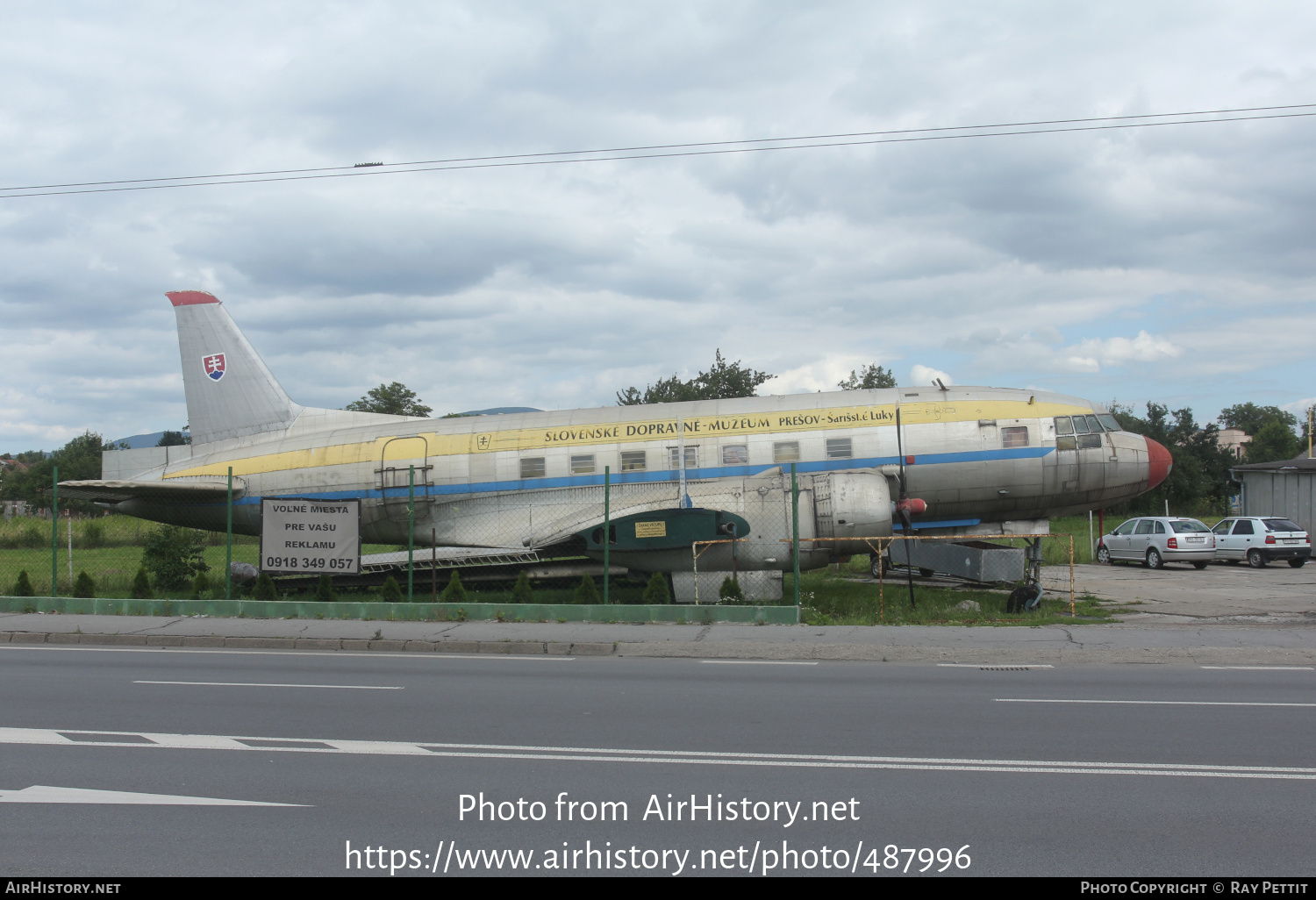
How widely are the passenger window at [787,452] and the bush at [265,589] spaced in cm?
1080

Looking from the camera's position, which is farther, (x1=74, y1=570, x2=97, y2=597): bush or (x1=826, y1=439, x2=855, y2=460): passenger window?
(x1=826, y1=439, x2=855, y2=460): passenger window

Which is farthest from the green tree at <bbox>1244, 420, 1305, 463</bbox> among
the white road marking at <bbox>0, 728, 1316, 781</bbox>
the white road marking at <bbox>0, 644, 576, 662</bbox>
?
the white road marking at <bbox>0, 728, 1316, 781</bbox>

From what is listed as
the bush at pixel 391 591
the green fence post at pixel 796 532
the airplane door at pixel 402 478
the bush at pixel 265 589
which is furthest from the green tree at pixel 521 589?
the green fence post at pixel 796 532

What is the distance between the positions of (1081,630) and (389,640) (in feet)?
36.8

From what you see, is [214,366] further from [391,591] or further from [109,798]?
[109,798]

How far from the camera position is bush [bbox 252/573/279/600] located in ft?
58.3

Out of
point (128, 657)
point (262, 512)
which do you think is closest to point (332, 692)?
point (128, 657)

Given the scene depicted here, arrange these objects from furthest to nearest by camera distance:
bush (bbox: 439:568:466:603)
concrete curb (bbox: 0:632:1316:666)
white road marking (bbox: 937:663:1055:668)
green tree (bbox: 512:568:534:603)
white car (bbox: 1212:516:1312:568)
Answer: white car (bbox: 1212:516:1312:568), green tree (bbox: 512:568:534:603), bush (bbox: 439:568:466:603), concrete curb (bbox: 0:632:1316:666), white road marking (bbox: 937:663:1055:668)

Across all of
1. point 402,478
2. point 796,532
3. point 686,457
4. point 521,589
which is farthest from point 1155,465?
point 402,478

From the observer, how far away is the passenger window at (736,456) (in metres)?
19.6

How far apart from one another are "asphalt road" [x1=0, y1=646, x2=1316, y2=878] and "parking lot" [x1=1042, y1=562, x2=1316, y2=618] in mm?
7816

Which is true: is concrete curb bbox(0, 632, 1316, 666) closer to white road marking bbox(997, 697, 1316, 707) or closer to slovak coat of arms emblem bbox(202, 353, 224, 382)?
white road marking bbox(997, 697, 1316, 707)

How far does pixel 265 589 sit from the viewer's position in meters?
17.8
